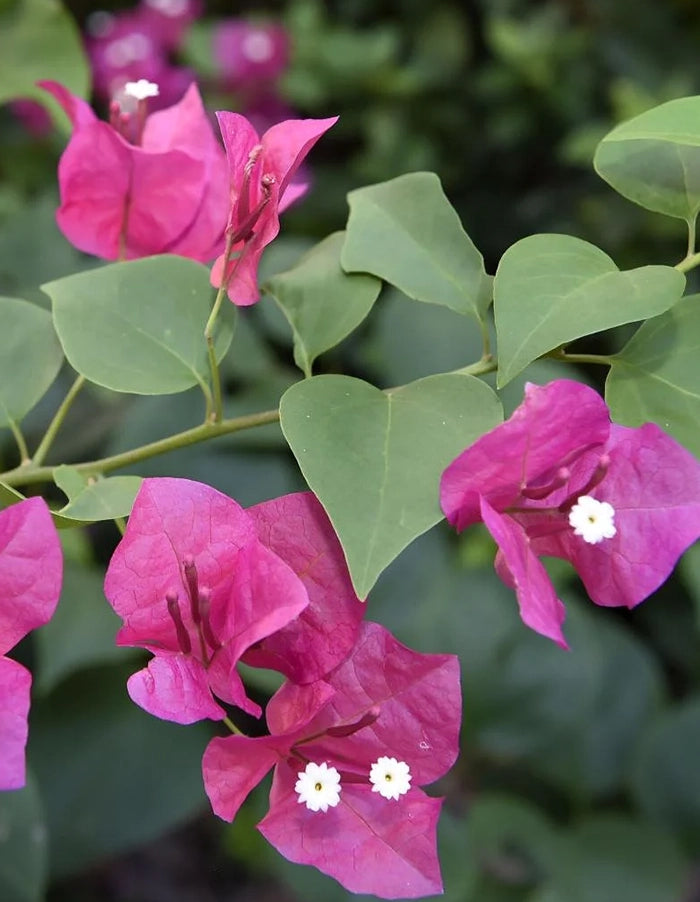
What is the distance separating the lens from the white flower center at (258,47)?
6.47 ft

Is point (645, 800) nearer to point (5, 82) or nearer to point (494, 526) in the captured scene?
point (494, 526)

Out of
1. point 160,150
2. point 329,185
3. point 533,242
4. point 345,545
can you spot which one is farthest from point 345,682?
point 329,185

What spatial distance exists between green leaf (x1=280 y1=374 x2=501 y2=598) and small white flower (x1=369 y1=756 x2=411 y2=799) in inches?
4.4

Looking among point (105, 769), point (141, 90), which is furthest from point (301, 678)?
point (105, 769)

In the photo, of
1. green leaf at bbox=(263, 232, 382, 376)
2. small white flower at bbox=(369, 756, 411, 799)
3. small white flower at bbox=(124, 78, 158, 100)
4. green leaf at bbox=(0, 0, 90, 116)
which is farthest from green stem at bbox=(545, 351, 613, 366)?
green leaf at bbox=(0, 0, 90, 116)

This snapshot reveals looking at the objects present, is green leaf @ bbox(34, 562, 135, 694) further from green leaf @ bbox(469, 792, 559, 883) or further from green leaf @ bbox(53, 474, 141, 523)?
green leaf @ bbox(53, 474, 141, 523)

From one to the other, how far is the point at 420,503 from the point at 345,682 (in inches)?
4.7

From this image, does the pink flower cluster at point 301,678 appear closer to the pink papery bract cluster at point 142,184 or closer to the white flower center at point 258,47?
the pink papery bract cluster at point 142,184

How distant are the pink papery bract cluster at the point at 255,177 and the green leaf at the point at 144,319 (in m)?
0.06

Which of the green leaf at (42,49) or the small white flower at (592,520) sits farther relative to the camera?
the green leaf at (42,49)

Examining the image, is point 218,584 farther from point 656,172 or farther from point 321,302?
point 656,172

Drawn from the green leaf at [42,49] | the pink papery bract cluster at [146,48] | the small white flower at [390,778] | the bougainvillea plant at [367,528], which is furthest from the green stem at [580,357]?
the pink papery bract cluster at [146,48]

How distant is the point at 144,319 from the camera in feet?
2.09

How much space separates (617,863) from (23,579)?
1063 millimetres
